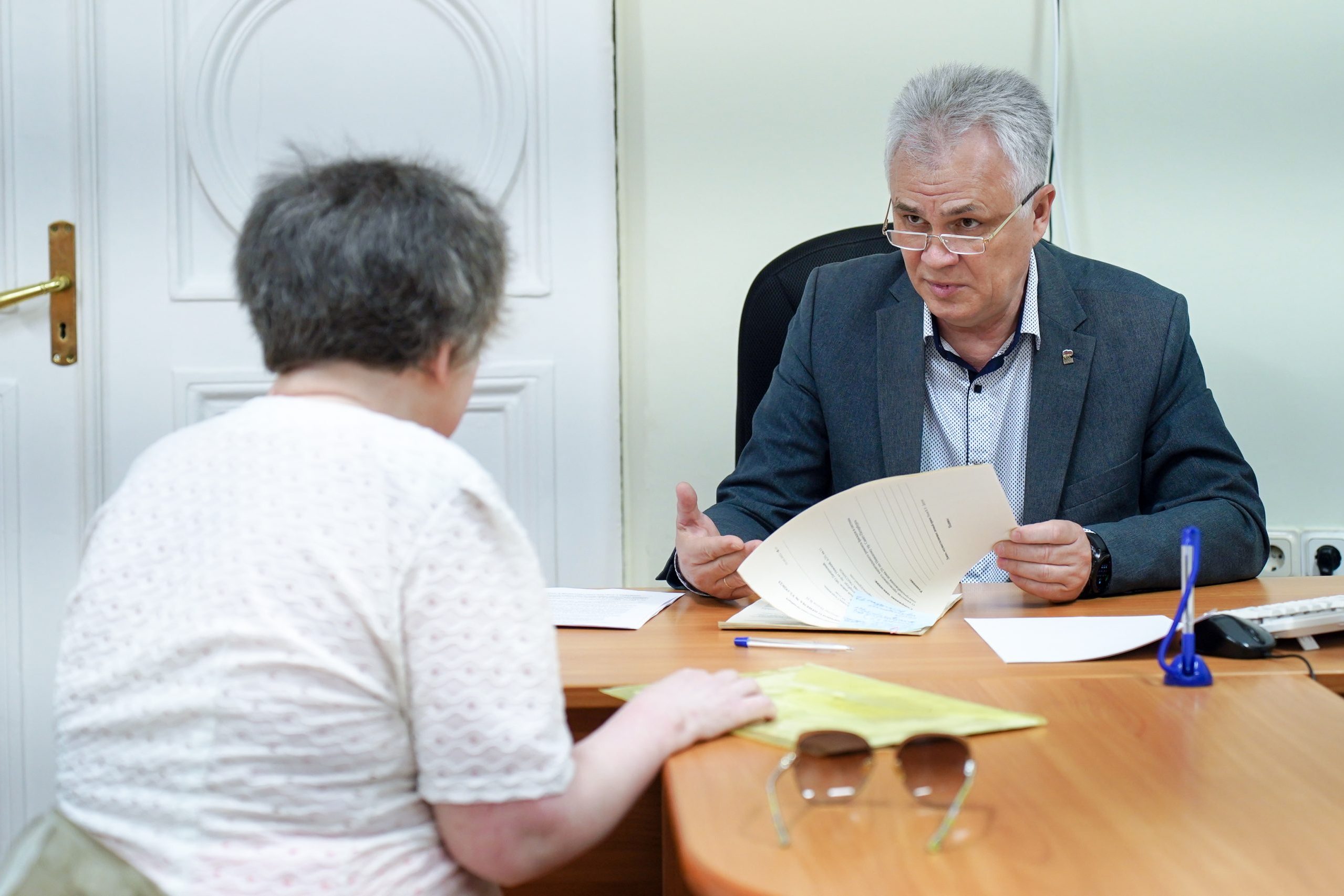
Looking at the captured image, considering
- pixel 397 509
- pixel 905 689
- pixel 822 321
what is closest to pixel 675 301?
pixel 822 321

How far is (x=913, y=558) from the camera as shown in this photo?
1.36 metres

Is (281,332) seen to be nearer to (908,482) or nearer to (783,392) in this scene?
(908,482)

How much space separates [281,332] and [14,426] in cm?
182

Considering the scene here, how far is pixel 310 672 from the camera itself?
0.75m

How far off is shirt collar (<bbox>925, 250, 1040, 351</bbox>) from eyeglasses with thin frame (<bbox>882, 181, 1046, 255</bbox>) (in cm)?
11

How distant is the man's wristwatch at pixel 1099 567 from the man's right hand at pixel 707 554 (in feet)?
1.35

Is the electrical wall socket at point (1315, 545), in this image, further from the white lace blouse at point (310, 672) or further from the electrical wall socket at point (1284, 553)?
the white lace blouse at point (310, 672)

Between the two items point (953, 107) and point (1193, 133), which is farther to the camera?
point (1193, 133)

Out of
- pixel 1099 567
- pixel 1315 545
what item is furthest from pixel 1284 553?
pixel 1099 567

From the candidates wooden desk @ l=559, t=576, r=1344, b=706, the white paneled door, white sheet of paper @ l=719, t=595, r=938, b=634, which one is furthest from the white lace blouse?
the white paneled door

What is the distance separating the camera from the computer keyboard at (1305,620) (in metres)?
1.19

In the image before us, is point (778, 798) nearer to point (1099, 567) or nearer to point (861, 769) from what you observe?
point (861, 769)

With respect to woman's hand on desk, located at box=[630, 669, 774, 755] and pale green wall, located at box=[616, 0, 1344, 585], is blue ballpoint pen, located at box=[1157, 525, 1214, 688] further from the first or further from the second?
pale green wall, located at box=[616, 0, 1344, 585]

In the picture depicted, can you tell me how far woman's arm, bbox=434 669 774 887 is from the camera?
0.79m
